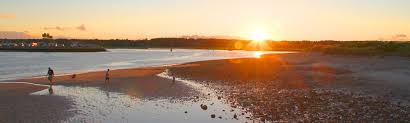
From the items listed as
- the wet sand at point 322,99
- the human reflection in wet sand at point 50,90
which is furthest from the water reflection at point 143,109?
the wet sand at point 322,99

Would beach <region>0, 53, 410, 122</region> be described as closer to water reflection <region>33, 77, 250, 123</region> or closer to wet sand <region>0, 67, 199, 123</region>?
wet sand <region>0, 67, 199, 123</region>

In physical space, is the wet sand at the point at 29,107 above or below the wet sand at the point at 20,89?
above

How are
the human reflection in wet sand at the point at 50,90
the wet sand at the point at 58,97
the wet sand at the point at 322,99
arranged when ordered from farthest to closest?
the human reflection in wet sand at the point at 50,90 → the wet sand at the point at 58,97 → the wet sand at the point at 322,99

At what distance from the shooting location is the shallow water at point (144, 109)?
789 inches

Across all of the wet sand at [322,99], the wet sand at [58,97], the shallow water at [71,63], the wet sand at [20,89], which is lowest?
the shallow water at [71,63]

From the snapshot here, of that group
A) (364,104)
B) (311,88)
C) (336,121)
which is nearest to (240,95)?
(311,88)

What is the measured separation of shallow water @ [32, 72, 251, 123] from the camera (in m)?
20.0

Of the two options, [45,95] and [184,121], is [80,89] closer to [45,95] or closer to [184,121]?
[45,95]

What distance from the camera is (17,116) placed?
20.4 meters

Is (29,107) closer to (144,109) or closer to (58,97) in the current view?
(58,97)

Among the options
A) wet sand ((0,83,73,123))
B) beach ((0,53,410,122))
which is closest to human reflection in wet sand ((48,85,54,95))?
beach ((0,53,410,122))

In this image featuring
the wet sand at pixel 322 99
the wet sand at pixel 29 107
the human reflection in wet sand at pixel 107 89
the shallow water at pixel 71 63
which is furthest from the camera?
the shallow water at pixel 71 63

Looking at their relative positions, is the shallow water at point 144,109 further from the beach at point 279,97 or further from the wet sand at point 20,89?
the wet sand at point 20,89

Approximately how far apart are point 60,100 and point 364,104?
17.5 m
